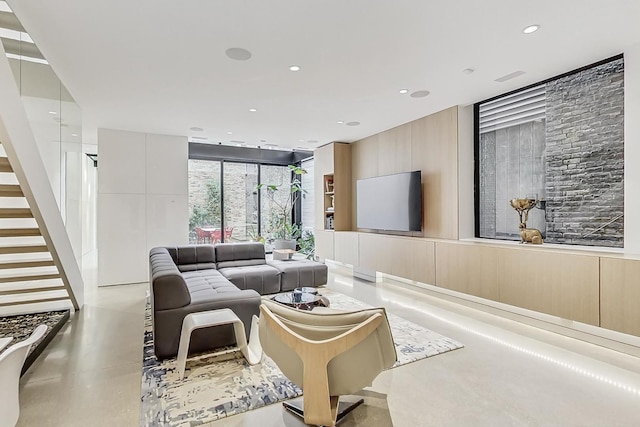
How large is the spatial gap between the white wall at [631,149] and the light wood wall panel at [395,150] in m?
2.89

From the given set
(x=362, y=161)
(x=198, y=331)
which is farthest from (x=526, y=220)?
(x=198, y=331)

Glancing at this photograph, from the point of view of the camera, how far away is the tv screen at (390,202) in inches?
211

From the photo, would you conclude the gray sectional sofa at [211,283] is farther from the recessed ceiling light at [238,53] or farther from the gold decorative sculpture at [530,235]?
the gold decorative sculpture at [530,235]

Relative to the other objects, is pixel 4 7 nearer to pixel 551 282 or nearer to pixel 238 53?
pixel 238 53

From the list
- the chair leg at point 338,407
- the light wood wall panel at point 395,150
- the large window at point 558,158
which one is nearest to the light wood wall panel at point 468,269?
the large window at point 558,158

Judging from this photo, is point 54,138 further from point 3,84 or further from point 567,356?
point 567,356

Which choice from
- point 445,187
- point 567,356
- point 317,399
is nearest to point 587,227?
point 567,356

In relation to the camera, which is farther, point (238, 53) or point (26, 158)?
point (238, 53)

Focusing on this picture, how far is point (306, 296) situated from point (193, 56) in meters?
2.74

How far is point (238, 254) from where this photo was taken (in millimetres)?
5730

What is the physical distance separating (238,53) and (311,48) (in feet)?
2.34

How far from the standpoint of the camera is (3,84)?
2.15 metres

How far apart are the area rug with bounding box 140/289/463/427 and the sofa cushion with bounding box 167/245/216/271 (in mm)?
2095

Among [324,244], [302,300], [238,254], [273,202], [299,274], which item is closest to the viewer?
[302,300]
